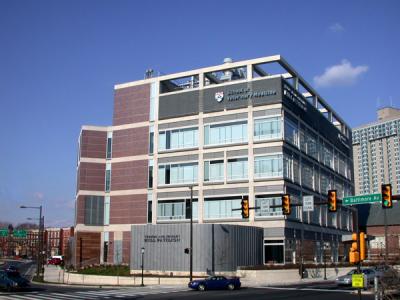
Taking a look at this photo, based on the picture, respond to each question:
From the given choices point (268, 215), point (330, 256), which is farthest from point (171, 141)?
point (330, 256)

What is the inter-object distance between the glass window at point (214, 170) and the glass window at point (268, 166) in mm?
5070

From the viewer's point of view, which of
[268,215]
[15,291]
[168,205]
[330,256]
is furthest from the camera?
[330,256]

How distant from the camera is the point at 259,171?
227ft

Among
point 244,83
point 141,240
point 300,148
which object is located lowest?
point 141,240

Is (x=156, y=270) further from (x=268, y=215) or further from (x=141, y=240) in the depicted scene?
(x=268, y=215)

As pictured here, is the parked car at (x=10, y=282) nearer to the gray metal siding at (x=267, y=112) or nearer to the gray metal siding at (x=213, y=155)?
the gray metal siding at (x=213, y=155)

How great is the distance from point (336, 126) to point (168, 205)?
144 feet

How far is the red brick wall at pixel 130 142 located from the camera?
3068 inches

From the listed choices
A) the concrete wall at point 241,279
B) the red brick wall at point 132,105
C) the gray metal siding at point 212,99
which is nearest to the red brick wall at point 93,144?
the red brick wall at point 132,105

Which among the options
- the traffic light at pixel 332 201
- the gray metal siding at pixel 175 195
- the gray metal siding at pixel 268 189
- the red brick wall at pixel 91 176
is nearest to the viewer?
the traffic light at pixel 332 201

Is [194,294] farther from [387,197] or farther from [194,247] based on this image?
[194,247]

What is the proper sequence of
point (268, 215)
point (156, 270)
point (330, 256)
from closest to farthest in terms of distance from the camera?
point (156, 270), point (268, 215), point (330, 256)

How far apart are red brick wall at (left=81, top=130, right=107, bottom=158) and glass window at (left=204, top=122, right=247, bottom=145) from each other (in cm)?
1858

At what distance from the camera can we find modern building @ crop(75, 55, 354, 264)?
68.7 m
